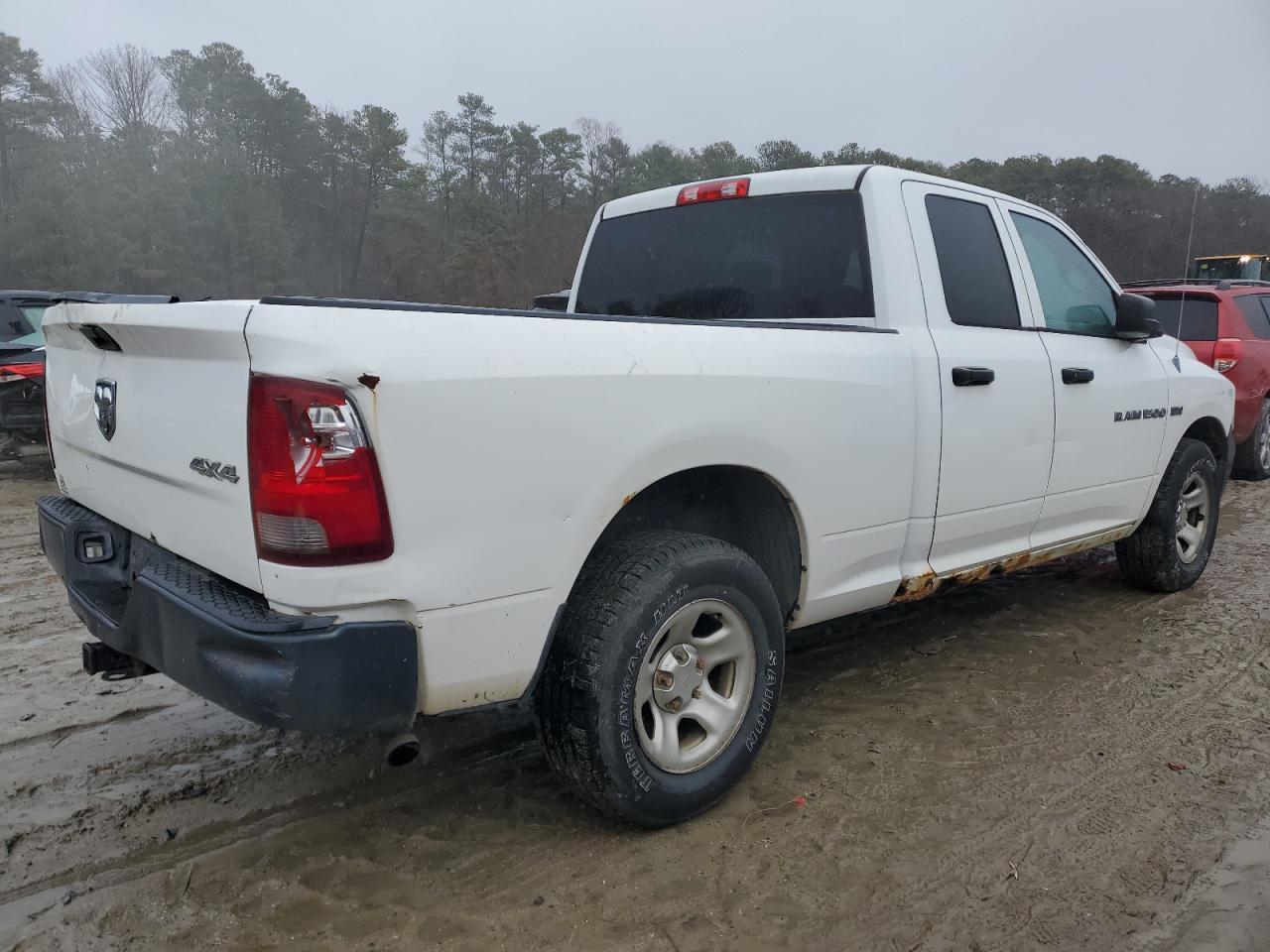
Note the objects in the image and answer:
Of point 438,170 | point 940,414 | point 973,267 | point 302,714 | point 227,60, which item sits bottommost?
point 302,714

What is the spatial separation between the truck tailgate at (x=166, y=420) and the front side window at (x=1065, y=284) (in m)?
3.25

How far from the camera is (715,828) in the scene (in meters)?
2.72

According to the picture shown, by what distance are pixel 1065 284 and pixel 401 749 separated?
11.4ft

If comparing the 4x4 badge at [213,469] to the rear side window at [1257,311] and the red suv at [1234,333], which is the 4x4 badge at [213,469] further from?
the rear side window at [1257,311]

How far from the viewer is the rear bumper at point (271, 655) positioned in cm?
202

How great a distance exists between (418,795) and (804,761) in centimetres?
127

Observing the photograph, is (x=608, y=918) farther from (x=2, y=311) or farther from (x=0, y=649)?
(x=2, y=311)

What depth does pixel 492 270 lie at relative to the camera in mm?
31766

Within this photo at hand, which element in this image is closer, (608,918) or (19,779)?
(608,918)

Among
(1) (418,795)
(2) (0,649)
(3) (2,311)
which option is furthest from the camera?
(3) (2,311)

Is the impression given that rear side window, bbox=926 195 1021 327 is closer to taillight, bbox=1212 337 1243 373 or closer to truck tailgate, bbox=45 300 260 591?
truck tailgate, bbox=45 300 260 591

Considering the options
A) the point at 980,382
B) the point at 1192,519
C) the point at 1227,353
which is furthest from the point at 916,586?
the point at 1227,353

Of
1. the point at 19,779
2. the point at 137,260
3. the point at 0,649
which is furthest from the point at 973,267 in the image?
the point at 137,260

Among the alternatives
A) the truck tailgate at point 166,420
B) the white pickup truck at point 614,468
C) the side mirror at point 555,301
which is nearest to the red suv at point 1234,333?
the white pickup truck at point 614,468
